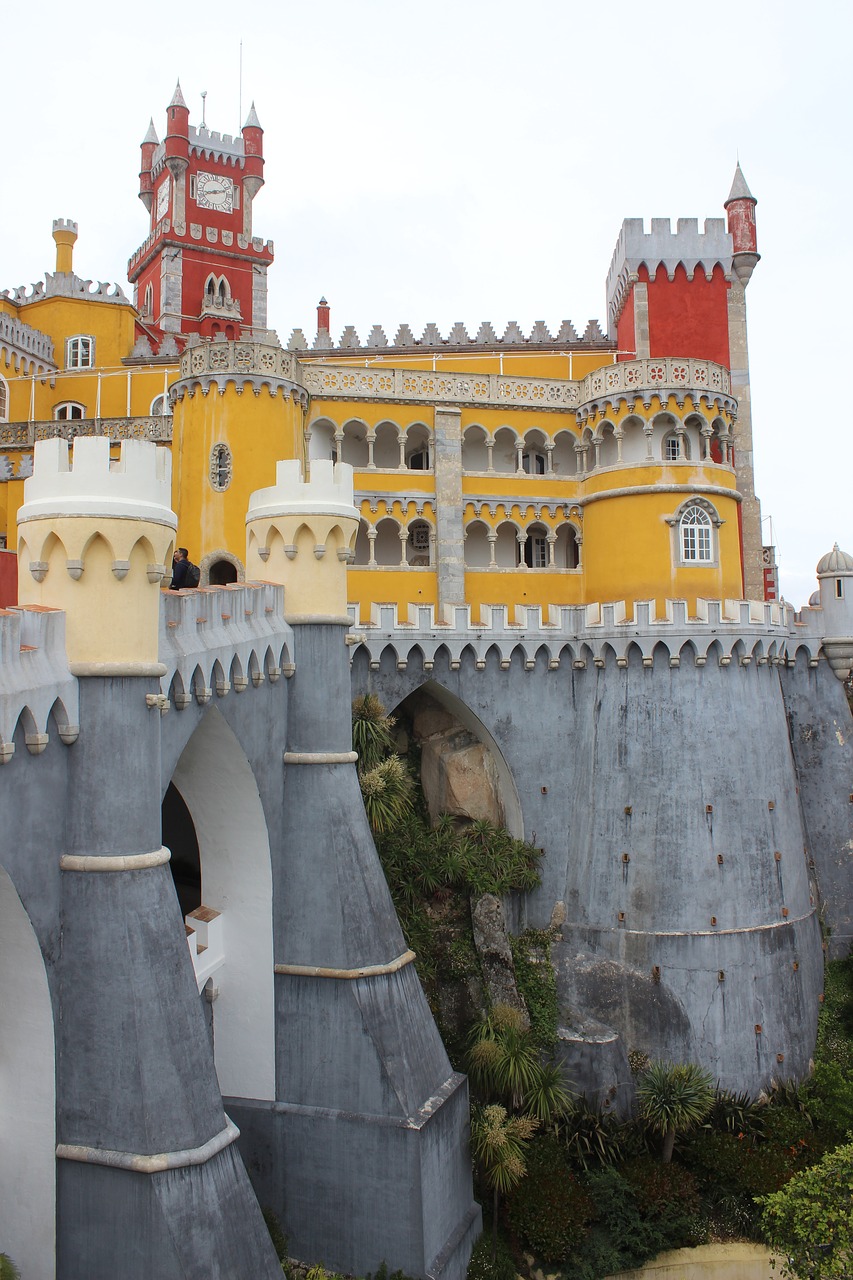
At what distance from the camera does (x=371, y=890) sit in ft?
55.7

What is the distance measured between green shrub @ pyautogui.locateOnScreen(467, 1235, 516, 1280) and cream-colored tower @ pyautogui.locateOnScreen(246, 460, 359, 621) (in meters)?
12.1

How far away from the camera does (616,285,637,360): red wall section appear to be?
32.9 m

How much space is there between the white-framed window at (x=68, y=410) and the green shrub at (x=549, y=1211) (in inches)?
1292

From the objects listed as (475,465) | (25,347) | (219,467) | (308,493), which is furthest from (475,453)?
(25,347)

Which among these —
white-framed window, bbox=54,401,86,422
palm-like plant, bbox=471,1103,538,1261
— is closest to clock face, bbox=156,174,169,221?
white-framed window, bbox=54,401,86,422

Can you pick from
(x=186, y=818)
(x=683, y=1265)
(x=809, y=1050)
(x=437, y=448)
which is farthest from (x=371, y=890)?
(x=437, y=448)

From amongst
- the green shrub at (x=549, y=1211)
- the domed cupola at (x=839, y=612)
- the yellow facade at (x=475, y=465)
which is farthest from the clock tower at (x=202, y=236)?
the green shrub at (x=549, y=1211)

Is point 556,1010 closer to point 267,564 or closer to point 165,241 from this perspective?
point 267,564

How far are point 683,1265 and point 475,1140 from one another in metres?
6.03

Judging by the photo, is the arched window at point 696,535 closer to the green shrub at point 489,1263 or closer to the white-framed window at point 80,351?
the green shrub at point 489,1263

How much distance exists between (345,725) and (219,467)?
1318 centimetres

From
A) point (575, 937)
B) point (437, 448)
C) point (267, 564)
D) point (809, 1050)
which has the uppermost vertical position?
point (437, 448)

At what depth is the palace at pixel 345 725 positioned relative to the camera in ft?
36.4

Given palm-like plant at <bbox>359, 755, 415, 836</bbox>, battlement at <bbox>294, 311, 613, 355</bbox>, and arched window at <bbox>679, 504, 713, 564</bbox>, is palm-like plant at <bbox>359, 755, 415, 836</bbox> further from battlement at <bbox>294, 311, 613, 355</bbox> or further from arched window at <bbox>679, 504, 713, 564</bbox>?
battlement at <bbox>294, 311, 613, 355</bbox>
